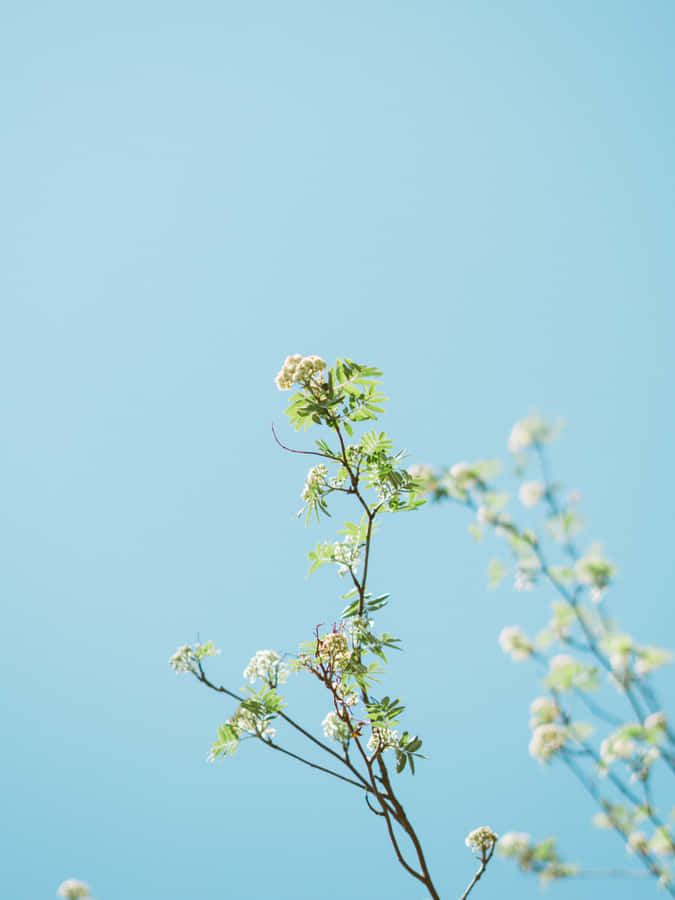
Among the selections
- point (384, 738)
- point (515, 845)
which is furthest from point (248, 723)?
point (515, 845)

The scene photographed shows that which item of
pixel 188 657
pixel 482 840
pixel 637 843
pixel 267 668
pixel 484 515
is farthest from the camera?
pixel 188 657

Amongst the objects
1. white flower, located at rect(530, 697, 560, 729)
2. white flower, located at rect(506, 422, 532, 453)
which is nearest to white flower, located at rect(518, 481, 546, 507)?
white flower, located at rect(506, 422, 532, 453)

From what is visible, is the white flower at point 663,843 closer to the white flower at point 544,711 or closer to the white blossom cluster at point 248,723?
the white flower at point 544,711

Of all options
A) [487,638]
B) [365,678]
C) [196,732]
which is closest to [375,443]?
[365,678]

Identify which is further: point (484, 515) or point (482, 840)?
point (482, 840)

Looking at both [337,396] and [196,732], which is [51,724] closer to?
[196,732]

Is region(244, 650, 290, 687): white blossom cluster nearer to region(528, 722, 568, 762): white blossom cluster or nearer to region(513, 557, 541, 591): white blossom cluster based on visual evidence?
region(528, 722, 568, 762): white blossom cluster

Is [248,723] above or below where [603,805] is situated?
above

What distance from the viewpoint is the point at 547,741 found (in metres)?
1.30

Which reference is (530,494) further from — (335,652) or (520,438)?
(335,652)

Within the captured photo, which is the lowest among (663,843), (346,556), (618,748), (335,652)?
(663,843)

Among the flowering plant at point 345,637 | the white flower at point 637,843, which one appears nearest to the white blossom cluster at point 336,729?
the flowering plant at point 345,637

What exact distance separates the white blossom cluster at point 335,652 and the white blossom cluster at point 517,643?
0.97 m

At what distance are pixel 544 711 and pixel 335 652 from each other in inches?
41.8
